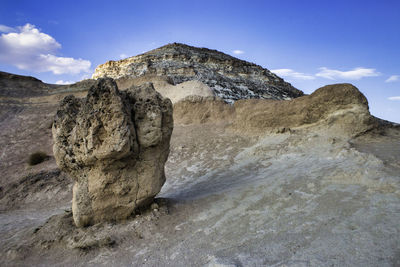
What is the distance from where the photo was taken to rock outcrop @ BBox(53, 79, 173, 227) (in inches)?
161

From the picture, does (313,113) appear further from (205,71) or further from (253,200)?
(205,71)

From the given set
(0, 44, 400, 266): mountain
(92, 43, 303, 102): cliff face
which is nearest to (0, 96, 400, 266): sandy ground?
(0, 44, 400, 266): mountain

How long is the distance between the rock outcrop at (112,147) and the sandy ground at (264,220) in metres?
0.38

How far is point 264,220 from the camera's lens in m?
3.66

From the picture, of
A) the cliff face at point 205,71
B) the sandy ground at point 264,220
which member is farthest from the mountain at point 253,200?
the cliff face at point 205,71

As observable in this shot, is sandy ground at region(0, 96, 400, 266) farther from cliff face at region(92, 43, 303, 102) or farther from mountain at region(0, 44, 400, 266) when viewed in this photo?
cliff face at region(92, 43, 303, 102)

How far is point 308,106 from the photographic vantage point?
7.89m

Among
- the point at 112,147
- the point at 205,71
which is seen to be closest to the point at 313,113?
the point at 112,147

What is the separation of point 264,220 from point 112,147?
243cm

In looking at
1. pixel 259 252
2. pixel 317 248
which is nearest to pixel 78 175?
pixel 259 252

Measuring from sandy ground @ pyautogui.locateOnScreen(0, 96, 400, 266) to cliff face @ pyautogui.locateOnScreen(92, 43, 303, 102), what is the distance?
931 centimetres

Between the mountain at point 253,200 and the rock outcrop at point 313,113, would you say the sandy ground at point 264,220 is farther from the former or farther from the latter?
the rock outcrop at point 313,113

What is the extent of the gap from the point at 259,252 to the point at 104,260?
2.05 metres

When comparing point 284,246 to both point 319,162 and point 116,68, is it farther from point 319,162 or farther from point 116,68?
point 116,68
